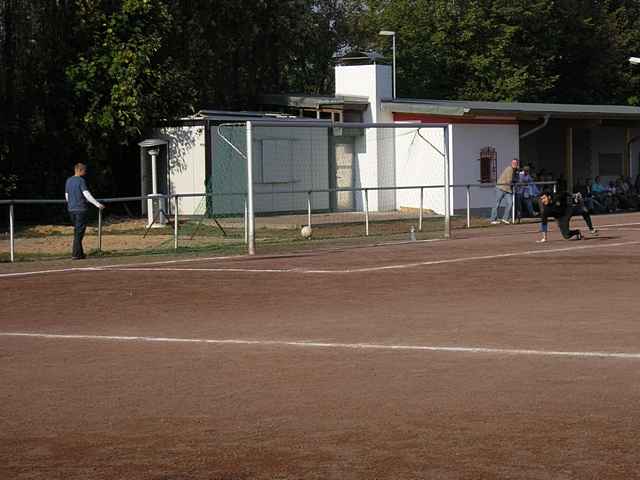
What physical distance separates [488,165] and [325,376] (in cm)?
2782

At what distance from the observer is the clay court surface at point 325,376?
6.80 metres

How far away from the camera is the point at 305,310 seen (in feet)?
46.0

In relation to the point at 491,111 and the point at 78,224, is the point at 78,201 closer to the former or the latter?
the point at 78,224

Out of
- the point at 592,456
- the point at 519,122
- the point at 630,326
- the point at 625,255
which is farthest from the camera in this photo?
the point at 519,122

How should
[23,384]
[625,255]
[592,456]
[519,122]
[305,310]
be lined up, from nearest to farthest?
[592,456]
[23,384]
[305,310]
[625,255]
[519,122]

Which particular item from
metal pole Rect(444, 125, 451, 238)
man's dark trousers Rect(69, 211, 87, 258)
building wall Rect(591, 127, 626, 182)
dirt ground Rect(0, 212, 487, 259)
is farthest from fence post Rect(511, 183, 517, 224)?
building wall Rect(591, 127, 626, 182)

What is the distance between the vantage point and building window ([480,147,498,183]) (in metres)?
36.3

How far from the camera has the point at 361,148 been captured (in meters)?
34.6

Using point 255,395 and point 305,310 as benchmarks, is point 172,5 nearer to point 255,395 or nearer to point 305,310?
point 305,310

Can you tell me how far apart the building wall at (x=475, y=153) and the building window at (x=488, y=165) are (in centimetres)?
13

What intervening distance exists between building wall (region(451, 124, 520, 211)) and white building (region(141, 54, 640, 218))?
3cm

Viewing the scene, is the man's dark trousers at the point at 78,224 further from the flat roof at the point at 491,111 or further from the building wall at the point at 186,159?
the flat roof at the point at 491,111

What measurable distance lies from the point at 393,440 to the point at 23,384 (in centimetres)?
368

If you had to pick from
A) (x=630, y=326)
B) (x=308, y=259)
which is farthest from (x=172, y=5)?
(x=630, y=326)
